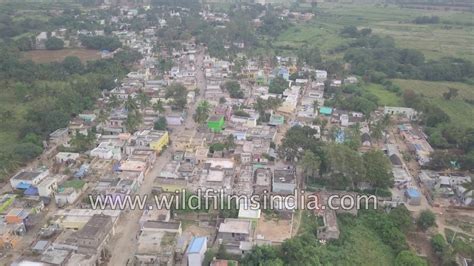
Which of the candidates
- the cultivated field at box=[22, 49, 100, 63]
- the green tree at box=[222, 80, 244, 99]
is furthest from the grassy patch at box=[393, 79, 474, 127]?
the cultivated field at box=[22, 49, 100, 63]

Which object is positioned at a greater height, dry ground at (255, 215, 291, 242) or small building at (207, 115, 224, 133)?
small building at (207, 115, 224, 133)

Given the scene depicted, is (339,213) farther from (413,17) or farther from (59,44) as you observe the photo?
(413,17)

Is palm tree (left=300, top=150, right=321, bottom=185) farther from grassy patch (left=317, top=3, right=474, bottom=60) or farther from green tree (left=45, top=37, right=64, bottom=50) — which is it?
green tree (left=45, top=37, right=64, bottom=50)

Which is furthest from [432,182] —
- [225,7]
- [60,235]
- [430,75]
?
→ [225,7]

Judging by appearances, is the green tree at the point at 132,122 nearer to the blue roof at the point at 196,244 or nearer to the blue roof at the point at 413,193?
the blue roof at the point at 196,244

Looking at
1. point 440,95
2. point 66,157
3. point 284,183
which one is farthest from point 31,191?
point 440,95
